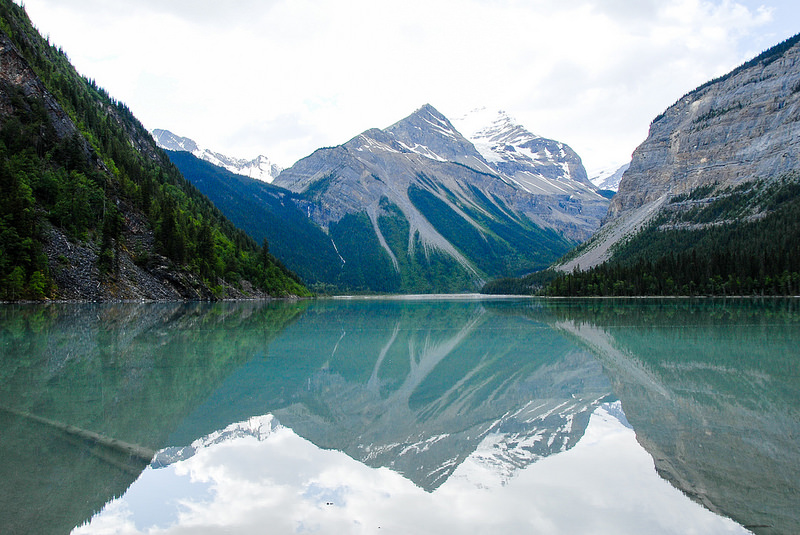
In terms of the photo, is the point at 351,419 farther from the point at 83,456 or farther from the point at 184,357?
the point at 184,357

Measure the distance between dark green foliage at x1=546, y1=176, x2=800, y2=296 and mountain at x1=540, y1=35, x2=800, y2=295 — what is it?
0.20 metres

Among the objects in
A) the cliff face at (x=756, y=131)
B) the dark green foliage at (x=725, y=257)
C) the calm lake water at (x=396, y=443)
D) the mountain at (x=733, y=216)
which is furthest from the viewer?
the cliff face at (x=756, y=131)

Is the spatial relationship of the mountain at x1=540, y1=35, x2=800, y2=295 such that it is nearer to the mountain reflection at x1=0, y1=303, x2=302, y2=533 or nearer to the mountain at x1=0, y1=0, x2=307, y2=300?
the mountain at x1=0, y1=0, x2=307, y2=300

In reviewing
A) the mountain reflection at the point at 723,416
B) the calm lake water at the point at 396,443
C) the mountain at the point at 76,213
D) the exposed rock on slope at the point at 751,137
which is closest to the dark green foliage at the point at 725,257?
the exposed rock on slope at the point at 751,137

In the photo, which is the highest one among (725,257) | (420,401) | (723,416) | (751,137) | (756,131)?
(756,131)

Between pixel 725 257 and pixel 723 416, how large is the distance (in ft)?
345

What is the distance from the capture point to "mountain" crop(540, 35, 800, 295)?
9869 centimetres

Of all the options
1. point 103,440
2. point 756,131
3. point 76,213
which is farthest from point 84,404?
point 756,131

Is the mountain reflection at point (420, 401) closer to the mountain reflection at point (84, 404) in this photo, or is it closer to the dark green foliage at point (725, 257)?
the mountain reflection at point (84, 404)

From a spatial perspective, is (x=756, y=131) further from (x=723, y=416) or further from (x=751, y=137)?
(x=723, y=416)

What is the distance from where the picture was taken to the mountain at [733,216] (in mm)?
98688

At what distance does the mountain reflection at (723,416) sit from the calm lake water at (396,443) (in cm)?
5

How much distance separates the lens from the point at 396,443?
448 inches

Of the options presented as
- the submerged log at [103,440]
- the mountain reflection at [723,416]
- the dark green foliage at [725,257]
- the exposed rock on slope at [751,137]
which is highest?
the exposed rock on slope at [751,137]
